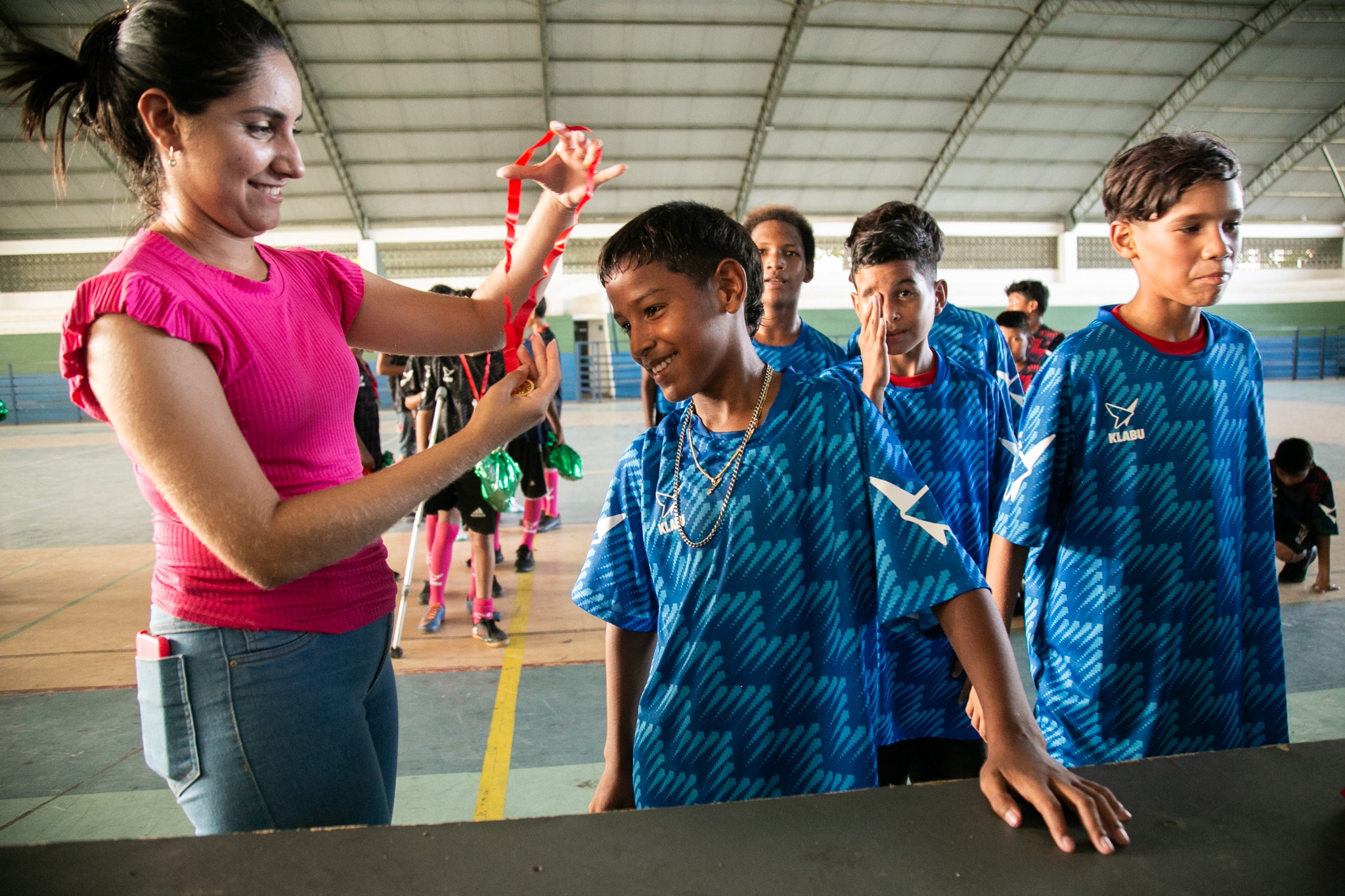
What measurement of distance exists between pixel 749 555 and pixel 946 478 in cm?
109

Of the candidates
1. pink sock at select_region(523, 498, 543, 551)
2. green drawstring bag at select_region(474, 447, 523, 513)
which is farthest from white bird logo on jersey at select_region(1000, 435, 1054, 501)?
pink sock at select_region(523, 498, 543, 551)

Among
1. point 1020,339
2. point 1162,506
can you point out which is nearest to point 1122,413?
point 1162,506

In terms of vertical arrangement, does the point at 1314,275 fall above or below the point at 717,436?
above

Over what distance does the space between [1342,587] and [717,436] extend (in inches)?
188

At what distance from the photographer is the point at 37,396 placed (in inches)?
750

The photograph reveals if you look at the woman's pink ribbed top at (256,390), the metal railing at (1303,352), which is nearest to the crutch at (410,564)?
the woman's pink ribbed top at (256,390)

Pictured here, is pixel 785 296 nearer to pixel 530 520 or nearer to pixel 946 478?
pixel 946 478

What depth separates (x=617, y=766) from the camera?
135 centimetres

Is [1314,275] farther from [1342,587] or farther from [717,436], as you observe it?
[717,436]

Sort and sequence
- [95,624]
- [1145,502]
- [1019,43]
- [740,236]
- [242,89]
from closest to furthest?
[242,89] < [740,236] < [1145,502] < [95,624] < [1019,43]

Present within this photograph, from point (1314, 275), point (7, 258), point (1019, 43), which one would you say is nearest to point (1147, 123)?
point (1019, 43)

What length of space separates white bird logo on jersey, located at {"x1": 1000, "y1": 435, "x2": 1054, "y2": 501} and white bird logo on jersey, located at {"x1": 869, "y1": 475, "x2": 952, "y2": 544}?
0.51 metres

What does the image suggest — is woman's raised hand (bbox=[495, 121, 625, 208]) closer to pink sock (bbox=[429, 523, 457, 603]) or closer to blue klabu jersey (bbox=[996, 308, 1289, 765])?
blue klabu jersey (bbox=[996, 308, 1289, 765])

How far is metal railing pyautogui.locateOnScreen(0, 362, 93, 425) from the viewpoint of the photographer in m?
18.4
